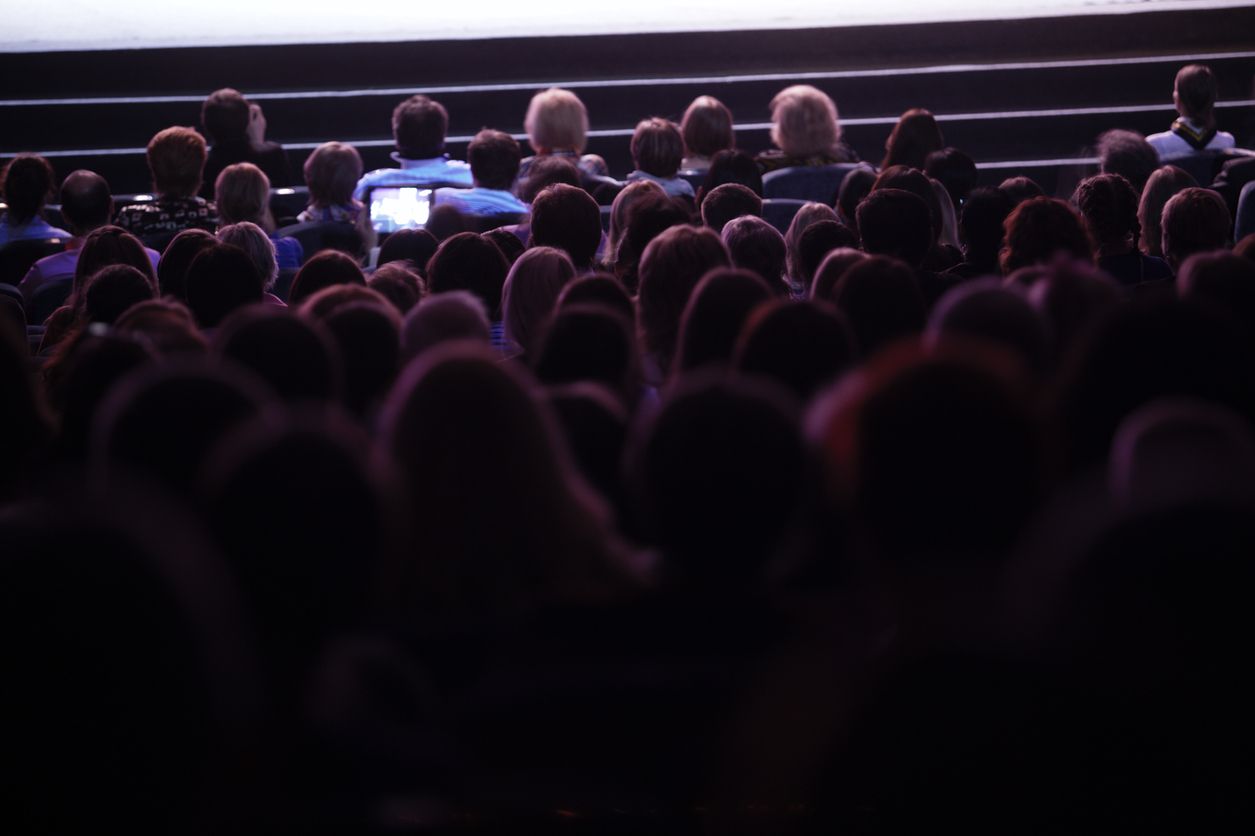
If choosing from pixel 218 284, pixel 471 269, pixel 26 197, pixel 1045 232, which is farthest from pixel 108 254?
pixel 1045 232

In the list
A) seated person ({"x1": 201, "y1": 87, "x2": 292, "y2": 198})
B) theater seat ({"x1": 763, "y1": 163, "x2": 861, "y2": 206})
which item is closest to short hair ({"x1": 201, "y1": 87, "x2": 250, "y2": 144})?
seated person ({"x1": 201, "y1": 87, "x2": 292, "y2": 198})

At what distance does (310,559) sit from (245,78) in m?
7.51

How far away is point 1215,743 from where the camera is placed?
183 cm

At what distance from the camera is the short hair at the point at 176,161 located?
18.1ft

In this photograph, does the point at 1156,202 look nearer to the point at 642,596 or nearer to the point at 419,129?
the point at 419,129

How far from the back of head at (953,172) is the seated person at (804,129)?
444 mm

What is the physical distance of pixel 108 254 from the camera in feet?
14.4

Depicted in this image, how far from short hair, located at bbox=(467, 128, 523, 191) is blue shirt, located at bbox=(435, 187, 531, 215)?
5 cm

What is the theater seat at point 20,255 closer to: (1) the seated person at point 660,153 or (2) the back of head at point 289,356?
(1) the seated person at point 660,153

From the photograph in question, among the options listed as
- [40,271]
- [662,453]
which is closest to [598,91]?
[40,271]

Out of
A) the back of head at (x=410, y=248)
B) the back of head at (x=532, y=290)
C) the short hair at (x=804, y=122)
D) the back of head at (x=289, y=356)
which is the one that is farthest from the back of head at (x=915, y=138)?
the back of head at (x=289, y=356)

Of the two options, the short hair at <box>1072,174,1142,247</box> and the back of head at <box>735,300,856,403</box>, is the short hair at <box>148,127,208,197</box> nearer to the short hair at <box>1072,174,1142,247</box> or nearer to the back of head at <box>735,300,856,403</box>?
the short hair at <box>1072,174,1142,247</box>

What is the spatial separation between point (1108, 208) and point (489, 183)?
8.02ft

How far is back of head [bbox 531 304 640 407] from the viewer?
8.79ft
